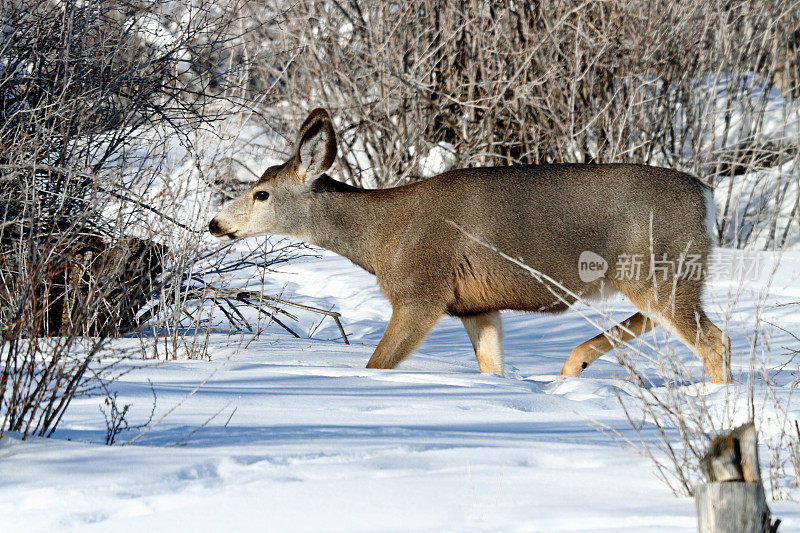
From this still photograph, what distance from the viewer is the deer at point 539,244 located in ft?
21.4

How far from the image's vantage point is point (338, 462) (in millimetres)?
3498

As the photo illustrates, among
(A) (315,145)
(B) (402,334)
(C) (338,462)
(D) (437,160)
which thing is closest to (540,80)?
(D) (437,160)

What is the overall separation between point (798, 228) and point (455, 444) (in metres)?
11.2

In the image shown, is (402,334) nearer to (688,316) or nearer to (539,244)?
(539,244)

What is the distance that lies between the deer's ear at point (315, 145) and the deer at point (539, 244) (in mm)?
24

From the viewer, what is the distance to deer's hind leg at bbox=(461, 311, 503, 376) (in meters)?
6.98

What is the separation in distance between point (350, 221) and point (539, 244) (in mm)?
1358

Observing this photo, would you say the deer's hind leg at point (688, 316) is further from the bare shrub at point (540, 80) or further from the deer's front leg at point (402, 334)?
the bare shrub at point (540, 80)

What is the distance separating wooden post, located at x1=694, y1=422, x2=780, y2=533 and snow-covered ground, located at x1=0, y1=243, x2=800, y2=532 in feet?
0.79

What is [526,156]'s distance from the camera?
13406mm

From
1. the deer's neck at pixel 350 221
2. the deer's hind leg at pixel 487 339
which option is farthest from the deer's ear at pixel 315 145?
the deer's hind leg at pixel 487 339

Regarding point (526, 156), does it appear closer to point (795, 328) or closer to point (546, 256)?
point (795, 328)

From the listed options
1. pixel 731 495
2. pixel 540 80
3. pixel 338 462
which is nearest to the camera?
pixel 731 495

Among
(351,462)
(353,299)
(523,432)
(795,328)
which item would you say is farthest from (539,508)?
(353,299)
